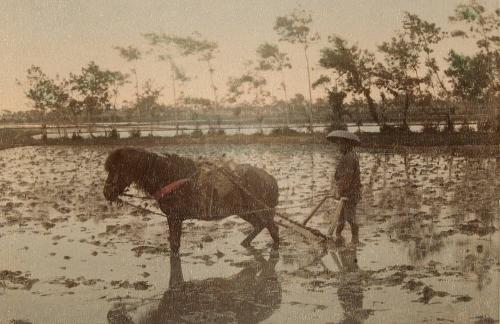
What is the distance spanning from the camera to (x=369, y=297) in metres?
5.57

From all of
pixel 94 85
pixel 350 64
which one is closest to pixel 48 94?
pixel 94 85

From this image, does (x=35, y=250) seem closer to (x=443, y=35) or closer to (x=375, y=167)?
(x=375, y=167)

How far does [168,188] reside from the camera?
22.7 feet

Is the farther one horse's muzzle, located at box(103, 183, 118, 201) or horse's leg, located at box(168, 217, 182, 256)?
horse's leg, located at box(168, 217, 182, 256)

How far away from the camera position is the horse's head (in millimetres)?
6777

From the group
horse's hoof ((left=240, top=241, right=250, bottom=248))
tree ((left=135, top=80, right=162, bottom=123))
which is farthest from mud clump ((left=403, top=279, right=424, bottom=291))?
tree ((left=135, top=80, right=162, bottom=123))

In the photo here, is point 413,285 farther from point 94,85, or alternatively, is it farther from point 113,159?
point 94,85

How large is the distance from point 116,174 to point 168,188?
0.67 m

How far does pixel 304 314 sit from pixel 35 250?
464 cm

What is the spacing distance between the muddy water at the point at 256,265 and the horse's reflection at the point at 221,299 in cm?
1

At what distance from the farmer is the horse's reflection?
4.92 ft

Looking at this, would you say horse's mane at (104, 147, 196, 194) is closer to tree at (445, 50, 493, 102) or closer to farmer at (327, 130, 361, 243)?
farmer at (327, 130, 361, 243)

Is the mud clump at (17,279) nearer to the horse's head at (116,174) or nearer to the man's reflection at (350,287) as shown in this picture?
the horse's head at (116,174)

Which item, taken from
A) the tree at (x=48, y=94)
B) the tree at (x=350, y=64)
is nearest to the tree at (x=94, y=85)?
the tree at (x=48, y=94)
